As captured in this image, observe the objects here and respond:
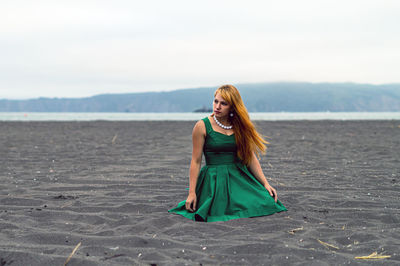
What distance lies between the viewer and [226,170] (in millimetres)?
5004

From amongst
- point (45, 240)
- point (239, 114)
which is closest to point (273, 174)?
point (239, 114)

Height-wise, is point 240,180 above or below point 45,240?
above

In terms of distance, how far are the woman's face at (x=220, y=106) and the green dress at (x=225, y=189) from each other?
0.21 meters

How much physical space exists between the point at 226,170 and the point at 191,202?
637mm

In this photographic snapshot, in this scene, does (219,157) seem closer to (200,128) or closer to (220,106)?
(200,128)

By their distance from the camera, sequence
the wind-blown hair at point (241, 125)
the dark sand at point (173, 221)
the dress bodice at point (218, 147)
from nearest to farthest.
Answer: the dark sand at point (173, 221), the wind-blown hair at point (241, 125), the dress bodice at point (218, 147)

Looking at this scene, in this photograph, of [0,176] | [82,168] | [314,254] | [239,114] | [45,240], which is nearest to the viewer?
[314,254]

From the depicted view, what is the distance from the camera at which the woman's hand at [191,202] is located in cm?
477

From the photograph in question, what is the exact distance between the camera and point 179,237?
13.0 feet

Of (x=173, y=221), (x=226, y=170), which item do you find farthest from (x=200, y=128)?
(x=173, y=221)

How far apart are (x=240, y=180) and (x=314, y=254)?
5.48ft

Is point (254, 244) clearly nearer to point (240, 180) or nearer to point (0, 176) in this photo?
point (240, 180)

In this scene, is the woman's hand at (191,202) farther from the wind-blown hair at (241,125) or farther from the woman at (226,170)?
the wind-blown hair at (241,125)

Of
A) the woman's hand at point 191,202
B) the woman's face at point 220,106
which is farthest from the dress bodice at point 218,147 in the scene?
the woman's hand at point 191,202
